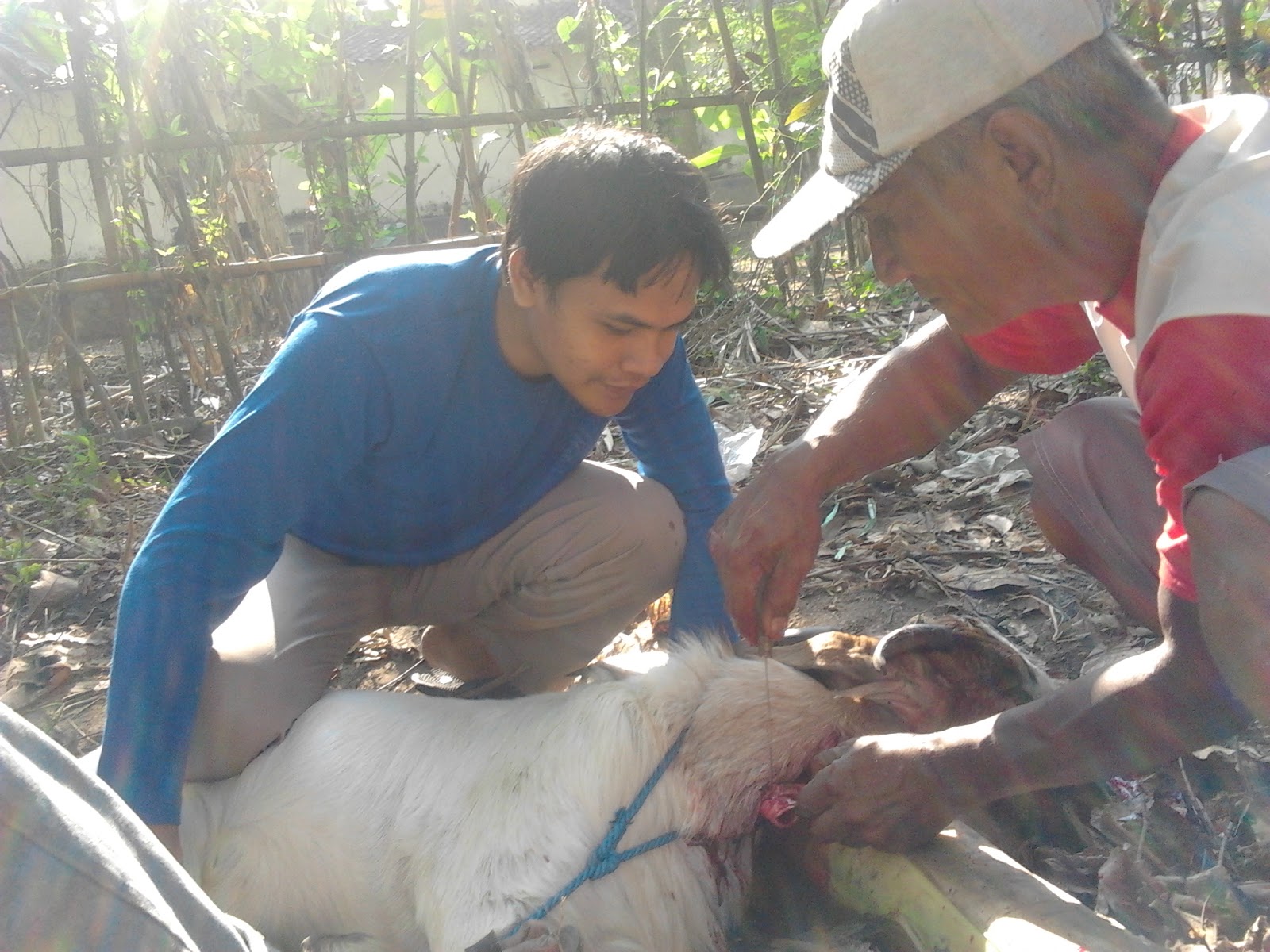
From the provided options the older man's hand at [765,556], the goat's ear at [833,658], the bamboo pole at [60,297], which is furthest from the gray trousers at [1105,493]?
the bamboo pole at [60,297]

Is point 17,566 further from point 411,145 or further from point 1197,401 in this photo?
point 1197,401

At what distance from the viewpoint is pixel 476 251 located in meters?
2.59

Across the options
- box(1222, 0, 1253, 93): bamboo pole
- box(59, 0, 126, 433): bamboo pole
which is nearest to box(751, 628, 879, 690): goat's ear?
box(59, 0, 126, 433): bamboo pole

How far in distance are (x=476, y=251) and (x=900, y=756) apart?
1536 millimetres

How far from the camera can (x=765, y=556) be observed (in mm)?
2029

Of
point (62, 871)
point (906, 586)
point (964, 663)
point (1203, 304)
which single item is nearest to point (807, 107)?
point (906, 586)

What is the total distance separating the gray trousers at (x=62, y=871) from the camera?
0.95m

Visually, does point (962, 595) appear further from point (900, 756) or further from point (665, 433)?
point (900, 756)

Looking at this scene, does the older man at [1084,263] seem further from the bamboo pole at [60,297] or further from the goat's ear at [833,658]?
the bamboo pole at [60,297]

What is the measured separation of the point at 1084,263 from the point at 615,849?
1.21m

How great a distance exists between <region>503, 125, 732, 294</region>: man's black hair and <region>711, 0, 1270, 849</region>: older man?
240mm

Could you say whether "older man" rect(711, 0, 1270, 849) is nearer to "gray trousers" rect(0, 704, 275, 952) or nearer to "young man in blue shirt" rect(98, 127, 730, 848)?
"young man in blue shirt" rect(98, 127, 730, 848)

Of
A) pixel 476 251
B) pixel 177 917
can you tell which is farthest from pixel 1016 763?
pixel 476 251

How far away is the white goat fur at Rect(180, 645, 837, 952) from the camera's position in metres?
1.84
